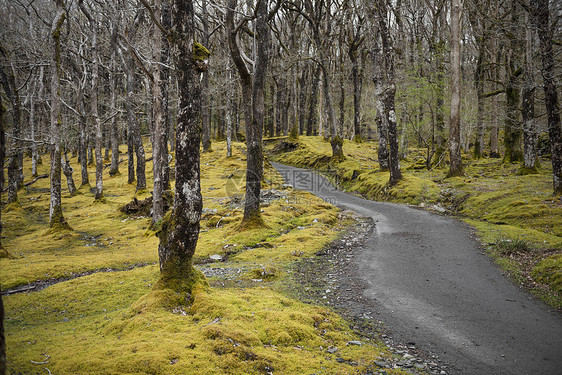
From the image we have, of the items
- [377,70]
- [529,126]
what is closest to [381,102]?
[377,70]

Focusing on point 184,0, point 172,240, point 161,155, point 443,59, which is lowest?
point 172,240

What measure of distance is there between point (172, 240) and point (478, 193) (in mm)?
14249

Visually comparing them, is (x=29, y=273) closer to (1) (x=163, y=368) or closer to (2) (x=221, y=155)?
(1) (x=163, y=368)

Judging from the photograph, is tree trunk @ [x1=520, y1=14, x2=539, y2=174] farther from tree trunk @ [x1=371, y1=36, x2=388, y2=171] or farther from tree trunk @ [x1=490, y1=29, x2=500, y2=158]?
tree trunk @ [x1=490, y1=29, x2=500, y2=158]

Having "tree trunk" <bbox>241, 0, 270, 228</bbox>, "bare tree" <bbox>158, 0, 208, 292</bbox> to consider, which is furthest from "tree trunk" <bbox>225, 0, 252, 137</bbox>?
"bare tree" <bbox>158, 0, 208, 292</bbox>

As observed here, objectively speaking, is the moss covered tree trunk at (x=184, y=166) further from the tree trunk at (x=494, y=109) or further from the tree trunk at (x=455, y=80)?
the tree trunk at (x=494, y=109)

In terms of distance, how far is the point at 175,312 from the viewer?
529 centimetres

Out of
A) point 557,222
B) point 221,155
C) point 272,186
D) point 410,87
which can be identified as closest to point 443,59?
point 410,87

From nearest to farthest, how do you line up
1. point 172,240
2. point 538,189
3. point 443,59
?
point 172,240 < point 538,189 < point 443,59

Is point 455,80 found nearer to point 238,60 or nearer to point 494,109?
point 494,109

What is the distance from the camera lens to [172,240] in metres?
5.62

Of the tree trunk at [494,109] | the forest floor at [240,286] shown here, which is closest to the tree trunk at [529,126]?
the forest floor at [240,286]

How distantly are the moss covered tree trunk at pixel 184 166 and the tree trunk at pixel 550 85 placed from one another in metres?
12.9

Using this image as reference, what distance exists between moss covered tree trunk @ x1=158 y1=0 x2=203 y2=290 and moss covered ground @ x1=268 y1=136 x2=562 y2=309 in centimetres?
676
